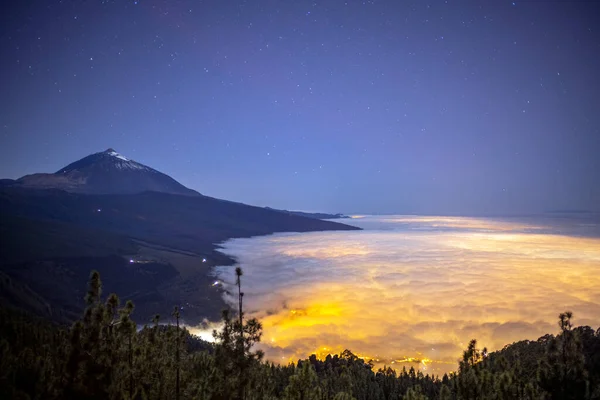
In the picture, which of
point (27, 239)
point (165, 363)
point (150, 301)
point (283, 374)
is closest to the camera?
point (165, 363)

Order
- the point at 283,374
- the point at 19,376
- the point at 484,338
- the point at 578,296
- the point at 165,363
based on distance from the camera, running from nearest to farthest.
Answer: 1. the point at 19,376
2. the point at 165,363
3. the point at 283,374
4. the point at 484,338
5. the point at 578,296

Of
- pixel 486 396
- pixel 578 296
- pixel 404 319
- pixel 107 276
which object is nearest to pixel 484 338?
pixel 404 319

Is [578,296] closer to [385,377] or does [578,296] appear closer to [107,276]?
[385,377]

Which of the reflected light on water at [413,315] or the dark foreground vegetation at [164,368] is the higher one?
the dark foreground vegetation at [164,368]

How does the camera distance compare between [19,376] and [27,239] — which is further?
[27,239]

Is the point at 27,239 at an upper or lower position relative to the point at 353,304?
upper

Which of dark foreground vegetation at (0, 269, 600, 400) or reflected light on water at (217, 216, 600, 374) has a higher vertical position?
dark foreground vegetation at (0, 269, 600, 400)

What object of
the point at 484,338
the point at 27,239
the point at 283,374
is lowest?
the point at 484,338

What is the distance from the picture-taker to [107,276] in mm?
165500

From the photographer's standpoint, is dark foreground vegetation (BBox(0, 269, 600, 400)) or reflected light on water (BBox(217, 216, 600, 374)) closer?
dark foreground vegetation (BBox(0, 269, 600, 400))

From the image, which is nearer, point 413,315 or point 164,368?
point 164,368

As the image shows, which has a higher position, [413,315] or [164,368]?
[164,368]

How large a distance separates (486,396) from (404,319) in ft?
426

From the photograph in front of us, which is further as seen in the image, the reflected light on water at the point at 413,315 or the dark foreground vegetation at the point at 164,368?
the reflected light on water at the point at 413,315
